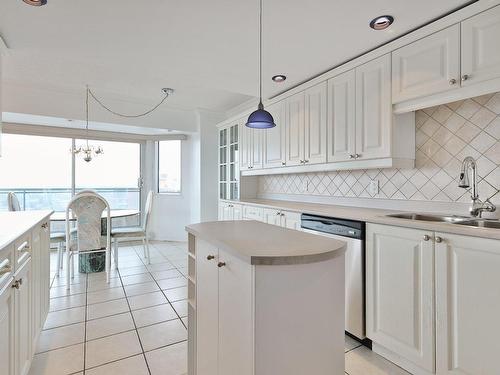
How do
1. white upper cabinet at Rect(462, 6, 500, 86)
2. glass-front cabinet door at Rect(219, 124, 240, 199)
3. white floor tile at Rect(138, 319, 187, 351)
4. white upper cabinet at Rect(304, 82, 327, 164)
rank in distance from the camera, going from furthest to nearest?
glass-front cabinet door at Rect(219, 124, 240, 199) → white upper cabinet at Rect(304, 82, 327, 164) → white floor tile at Rect(138, 319, 187, 351) → white upper cabinet at Rect(462, 6, 500, 86)

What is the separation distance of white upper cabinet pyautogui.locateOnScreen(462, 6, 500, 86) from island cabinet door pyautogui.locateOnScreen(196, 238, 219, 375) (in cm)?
185

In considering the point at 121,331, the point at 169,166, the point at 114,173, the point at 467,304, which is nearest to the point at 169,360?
the point at 121,331

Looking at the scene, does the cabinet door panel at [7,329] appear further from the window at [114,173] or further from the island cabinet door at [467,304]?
the window at [114,173]

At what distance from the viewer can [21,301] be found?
144 centimetres

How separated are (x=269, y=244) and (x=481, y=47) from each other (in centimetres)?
174

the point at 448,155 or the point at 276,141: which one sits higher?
the point at 276,141

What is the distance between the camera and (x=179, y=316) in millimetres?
2479

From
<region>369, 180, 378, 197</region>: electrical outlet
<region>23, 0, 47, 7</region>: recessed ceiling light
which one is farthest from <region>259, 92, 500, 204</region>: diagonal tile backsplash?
<region>23, 0, 47, 7</region>: recessed ceiling light

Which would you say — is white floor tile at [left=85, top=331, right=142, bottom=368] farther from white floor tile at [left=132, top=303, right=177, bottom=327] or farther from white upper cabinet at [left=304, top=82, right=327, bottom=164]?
white upper cabinet at [left=304, top=82, right=327, bottom=164]

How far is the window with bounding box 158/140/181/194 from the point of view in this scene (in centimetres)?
564

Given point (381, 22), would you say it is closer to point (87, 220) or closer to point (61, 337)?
point (61, 337)

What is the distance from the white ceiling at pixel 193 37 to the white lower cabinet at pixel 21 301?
152cm

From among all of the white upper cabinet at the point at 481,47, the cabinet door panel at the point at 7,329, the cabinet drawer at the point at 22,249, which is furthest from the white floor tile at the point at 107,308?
the white upper cabinet at the point at 481,47

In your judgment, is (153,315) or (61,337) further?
(153,315)
